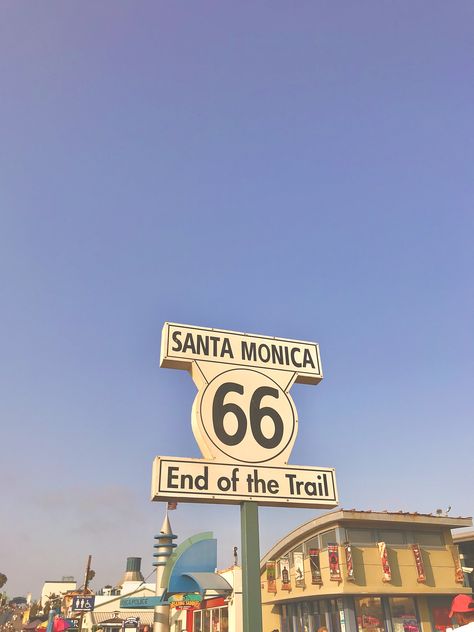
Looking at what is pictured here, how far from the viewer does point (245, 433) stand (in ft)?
21.5

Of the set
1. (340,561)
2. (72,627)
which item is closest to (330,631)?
(340,561)

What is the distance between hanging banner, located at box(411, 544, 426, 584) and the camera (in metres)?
21.7

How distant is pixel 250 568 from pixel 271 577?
78.0ft

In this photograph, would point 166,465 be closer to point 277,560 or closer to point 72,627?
point 277,560

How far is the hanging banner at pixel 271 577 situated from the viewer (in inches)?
1053

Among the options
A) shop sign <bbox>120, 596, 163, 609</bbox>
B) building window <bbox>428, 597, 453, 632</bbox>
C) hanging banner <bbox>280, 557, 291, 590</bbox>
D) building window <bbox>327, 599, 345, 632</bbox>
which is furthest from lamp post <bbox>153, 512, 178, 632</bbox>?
building window <bbox>428, 597, 453, 632</bbox>

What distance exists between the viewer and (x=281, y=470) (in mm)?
6469

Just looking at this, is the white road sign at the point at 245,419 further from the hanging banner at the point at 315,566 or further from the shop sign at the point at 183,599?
the shop sign at the point at 183,599

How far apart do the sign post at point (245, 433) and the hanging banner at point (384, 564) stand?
17.4 m

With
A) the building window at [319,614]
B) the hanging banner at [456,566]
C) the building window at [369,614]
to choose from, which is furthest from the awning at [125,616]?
the hanging banner at [456,566]

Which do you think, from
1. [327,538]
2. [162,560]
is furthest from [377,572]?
[162,560]

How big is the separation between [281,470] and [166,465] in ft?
4.92

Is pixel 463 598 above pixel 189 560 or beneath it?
beneath

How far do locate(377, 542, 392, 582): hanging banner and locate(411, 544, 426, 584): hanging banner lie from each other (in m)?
1.41
